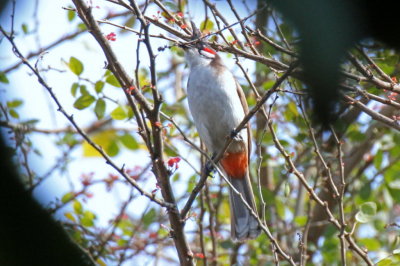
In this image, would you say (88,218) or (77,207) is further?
(77,207)

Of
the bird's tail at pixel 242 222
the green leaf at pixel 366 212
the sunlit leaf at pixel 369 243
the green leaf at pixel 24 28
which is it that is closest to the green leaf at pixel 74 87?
the green leaf at pixel 24 28

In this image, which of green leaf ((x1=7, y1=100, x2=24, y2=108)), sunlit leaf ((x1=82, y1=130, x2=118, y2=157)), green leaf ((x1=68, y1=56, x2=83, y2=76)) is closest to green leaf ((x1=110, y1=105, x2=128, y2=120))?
green leaf ((x1=68, y1=56, x2=83, y2=76))

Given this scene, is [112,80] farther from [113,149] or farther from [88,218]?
[113,149]

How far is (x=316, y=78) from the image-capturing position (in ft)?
1.76

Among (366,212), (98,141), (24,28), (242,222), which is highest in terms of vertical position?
(24,28)

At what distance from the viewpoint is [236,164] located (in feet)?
14.1

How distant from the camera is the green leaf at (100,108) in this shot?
353 centimetres

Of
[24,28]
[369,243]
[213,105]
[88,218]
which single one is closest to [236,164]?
[213,105]

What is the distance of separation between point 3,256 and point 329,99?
1.88ft

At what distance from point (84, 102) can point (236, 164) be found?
138 centimetres

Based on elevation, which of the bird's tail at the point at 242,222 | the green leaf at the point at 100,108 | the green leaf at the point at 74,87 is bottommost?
the bird's tail at the point at 242,222

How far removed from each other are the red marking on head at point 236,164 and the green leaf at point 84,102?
48.8 inches

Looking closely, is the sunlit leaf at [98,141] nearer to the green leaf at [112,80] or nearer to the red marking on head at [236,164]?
the red marking on head at [236,164]

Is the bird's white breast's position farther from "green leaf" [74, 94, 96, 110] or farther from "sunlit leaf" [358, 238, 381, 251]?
"sunlit leaf" [358, 238, 381, 251]
